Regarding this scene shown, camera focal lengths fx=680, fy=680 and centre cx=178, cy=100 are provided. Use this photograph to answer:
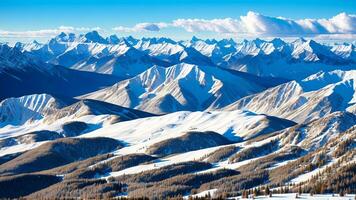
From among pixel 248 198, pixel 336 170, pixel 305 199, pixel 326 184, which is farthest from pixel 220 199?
pixel 336 170

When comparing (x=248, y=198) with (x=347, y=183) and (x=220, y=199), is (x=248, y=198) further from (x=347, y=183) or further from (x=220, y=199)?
(x=347, y=183)

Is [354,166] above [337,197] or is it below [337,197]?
above

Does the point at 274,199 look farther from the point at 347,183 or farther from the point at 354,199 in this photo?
the point at 347,183

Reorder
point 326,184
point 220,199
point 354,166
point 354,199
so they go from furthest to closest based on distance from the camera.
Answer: point 354,166, point 326,184, point 220,199, point 354,199

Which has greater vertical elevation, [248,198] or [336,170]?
[336,170]

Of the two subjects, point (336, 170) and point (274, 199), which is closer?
point (274, 199)

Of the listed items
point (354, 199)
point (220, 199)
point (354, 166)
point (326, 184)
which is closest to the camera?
point (354, 199)

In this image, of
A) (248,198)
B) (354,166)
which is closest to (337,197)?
(248,198)

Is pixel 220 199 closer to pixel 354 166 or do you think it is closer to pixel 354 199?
pixel 354 199

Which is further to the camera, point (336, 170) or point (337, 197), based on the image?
point (336, 170)
